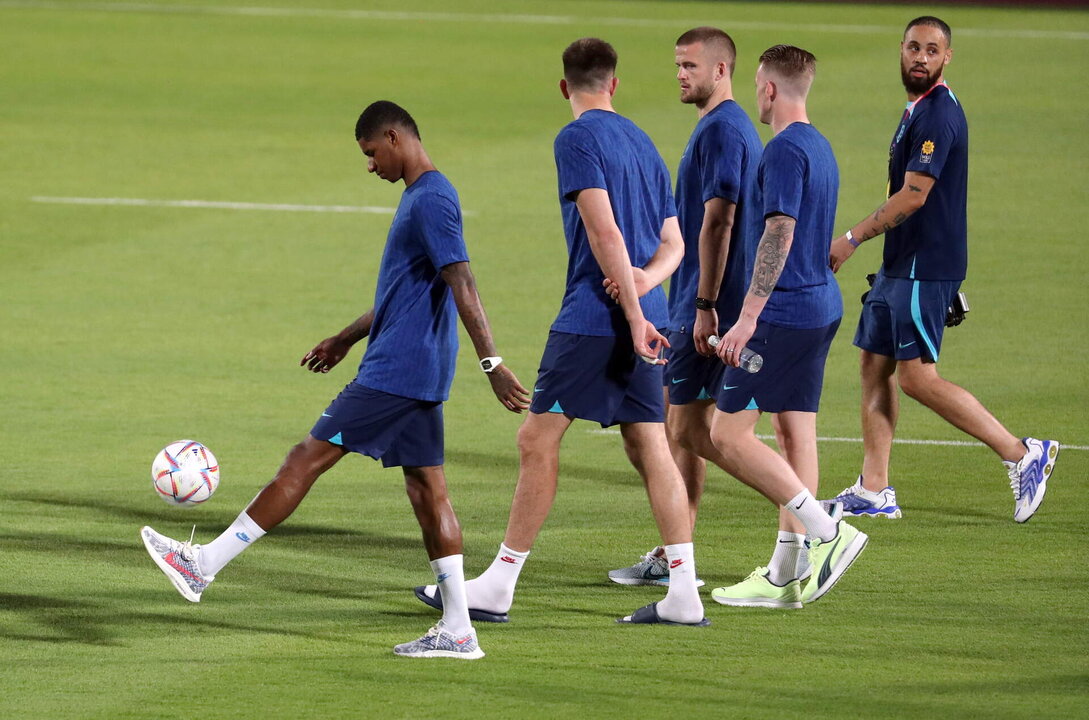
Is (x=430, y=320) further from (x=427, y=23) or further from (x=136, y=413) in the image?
(x=427, y=23)

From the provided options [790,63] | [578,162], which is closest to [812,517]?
[578,162]

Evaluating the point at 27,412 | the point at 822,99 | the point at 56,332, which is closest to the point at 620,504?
the point at 27,412

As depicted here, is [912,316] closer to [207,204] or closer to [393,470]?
[393,470]

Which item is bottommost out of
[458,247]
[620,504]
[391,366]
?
[620,504]

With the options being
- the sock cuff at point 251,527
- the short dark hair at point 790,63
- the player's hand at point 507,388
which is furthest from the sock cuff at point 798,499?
the sock cuff at point 251,527

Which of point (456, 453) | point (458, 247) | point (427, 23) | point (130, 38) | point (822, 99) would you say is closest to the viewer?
point (458, 247)

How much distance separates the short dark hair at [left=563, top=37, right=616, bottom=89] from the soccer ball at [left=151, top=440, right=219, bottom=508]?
8.46 feet

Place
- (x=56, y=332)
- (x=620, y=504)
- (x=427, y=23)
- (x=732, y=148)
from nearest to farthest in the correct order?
(x=732, y=148) → (x=620, y=504) → (x=56, y=332) → (x=427, y=23)

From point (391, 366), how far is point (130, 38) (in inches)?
998

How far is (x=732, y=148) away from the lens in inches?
315

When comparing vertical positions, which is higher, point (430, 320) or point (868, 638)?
point (430, 320)

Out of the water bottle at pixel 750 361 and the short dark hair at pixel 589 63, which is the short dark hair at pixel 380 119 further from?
the water bottle at pixel 750 361

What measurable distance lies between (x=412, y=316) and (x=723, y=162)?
1.63 meters

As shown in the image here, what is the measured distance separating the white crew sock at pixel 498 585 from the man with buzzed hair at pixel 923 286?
8.46ft
